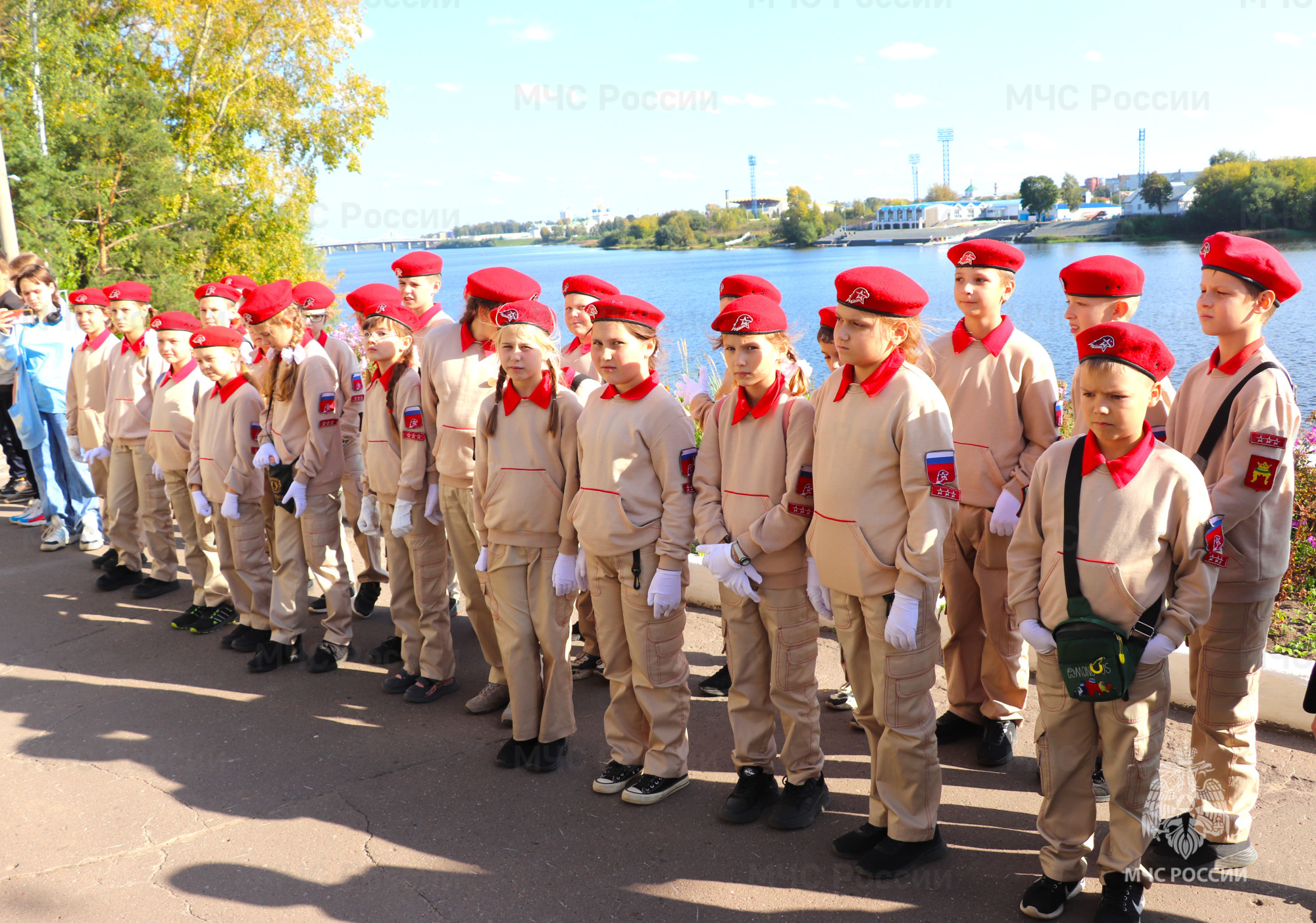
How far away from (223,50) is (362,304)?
2129cm

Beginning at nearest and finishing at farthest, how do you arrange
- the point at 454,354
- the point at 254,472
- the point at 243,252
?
the point at 454,354, the point at 254,472, the point at 243,252

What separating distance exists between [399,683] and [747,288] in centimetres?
301

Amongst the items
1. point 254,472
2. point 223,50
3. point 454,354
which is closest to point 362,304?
point 454,354

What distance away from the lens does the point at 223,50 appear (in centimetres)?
2223

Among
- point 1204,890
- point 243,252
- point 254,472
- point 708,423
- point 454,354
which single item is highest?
point 243,252

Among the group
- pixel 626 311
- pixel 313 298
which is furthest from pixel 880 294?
pixel 313 298

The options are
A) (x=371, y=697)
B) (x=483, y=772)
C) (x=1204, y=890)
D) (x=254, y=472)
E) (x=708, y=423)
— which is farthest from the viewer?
(x=254, y=472)

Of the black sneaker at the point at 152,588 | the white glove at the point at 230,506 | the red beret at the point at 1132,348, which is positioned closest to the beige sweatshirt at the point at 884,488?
the red beret at the point at 1132,348

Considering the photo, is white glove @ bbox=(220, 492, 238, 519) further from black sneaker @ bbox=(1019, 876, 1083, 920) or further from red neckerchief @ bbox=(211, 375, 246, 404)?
black sneaker @ bbox=(1019, 876, 1083, 920)

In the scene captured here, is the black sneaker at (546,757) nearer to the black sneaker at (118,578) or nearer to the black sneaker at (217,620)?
the black sneaker at (217,620)

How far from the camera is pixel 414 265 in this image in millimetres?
5285

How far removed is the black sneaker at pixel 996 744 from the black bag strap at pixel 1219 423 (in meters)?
1.54

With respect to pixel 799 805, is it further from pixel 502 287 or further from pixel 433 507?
pixel 502 287

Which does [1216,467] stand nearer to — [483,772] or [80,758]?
[483,772]
